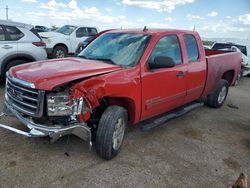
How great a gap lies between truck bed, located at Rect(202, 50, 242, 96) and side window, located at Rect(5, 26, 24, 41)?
16.8 feet

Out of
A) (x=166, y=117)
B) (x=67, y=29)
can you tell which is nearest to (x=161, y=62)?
(x=166, y=117)

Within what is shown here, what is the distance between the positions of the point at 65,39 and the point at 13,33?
591 cm

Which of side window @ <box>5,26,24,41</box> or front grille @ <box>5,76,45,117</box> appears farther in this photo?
side window @ <box>5,26,24,41</box>

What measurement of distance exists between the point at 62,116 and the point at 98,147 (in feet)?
2.36

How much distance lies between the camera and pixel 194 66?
16.4 feet

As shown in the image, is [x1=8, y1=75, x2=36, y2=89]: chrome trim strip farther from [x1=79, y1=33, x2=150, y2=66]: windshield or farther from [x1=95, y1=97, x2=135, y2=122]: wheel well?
[x1=79, y1=33, x2=150, y2=66]: windshield

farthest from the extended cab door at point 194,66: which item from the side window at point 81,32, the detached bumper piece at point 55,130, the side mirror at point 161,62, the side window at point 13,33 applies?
the side window at point 81,32

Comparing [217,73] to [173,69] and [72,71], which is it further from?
[72,71]

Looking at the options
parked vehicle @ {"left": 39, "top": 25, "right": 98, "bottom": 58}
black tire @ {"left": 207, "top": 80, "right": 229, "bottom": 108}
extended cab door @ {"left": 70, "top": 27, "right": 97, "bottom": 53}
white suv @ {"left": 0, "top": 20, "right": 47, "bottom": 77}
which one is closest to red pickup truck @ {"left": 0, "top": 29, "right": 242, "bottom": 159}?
black tire @ {"left": 207, "top": 80, "right": 229, "bottom": 108}

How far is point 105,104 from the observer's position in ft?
12.3

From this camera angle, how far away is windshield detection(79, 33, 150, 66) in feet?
12.8

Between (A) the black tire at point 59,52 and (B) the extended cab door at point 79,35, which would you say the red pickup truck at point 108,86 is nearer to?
(A) the black tire at point 59,52

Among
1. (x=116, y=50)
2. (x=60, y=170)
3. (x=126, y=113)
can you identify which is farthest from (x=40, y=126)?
(x=116, y=50)

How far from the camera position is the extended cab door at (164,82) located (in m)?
3.97
